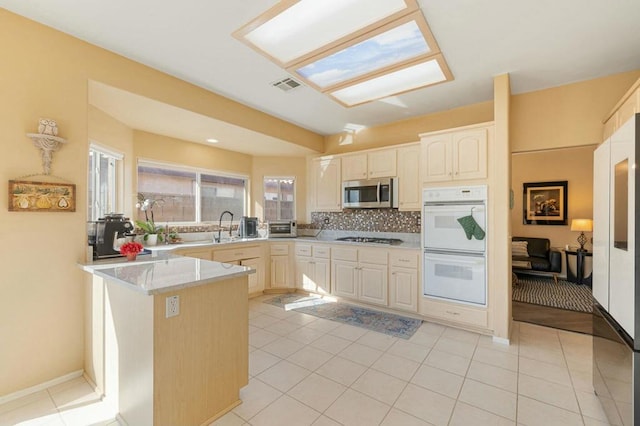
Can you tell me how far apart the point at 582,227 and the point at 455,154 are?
404 centimetres

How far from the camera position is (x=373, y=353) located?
104 inches

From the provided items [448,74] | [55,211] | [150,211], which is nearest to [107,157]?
[150,211]

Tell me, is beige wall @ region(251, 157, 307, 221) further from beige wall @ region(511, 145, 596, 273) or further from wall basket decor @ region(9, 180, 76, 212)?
beige wall @ region(511, 145, 596, 273)

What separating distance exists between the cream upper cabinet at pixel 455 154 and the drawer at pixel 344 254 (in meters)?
1.40

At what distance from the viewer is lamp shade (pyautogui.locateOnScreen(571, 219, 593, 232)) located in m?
5.14

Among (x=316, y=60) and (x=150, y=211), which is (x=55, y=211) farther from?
(x=316, y=60)

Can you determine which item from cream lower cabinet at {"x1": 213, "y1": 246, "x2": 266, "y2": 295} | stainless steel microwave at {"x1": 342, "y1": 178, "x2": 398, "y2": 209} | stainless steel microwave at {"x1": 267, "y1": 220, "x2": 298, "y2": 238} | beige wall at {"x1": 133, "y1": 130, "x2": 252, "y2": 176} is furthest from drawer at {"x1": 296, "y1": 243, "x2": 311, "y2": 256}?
→ beige wall at {"x1": 133, "y1": 130, "x2": 252, "y2": 176}

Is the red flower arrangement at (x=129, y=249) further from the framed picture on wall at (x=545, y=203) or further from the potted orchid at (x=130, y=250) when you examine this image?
the framed picture on wall at (x=545, y=203)

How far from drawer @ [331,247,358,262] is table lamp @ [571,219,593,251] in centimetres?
461

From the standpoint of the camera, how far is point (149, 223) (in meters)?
3.64

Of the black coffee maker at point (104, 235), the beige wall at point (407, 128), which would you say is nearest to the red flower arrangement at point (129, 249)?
the black coffee maker at point (104, 235)

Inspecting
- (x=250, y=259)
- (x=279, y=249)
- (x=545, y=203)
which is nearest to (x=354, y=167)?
(x=279, y=249)

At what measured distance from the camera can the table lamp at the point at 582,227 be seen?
5.15 metres

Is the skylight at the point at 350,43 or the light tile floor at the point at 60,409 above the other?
the skylight at the point at 350,43
